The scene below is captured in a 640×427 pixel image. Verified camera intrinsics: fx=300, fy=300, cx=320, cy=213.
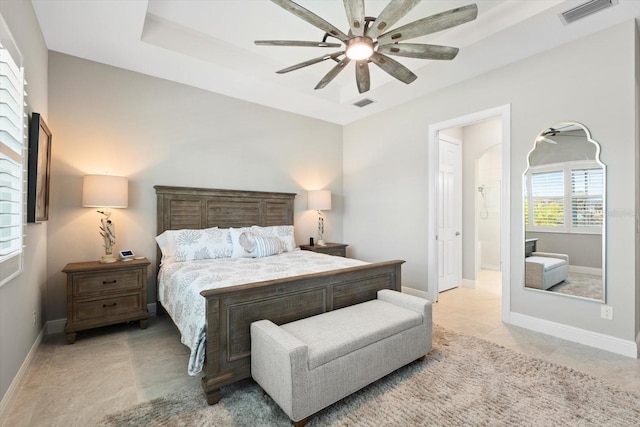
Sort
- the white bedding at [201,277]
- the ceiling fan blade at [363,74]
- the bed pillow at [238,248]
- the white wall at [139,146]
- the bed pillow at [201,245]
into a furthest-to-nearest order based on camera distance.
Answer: the bed pillow at [238,248] < the bed pillow at [201,245] < the white wall at [139,146] < the ceiling fan blade at [363,74] < the white bedding at [201,277]

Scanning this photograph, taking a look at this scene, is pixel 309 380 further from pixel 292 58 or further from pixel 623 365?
pixel 292 58

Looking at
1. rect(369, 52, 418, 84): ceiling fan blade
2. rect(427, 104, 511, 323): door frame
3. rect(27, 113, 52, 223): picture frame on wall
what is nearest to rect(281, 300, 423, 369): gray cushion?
rect(427, 104, 511, 323): door frame

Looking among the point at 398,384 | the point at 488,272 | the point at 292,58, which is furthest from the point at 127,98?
the point at 488,272

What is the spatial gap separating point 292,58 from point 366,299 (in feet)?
9.90

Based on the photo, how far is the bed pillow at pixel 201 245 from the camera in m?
3.35

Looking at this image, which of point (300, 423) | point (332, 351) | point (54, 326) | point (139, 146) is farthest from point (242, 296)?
point (139, 146)

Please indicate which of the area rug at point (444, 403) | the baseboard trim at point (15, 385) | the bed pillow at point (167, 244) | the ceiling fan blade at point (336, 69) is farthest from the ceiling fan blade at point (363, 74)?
the baseboard trim at point (15, 385)

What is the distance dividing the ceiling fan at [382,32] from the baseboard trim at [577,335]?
2810mm

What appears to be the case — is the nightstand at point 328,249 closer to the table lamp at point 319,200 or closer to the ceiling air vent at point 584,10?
A: the table lamp at point 319,200

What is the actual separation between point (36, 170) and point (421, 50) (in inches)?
123

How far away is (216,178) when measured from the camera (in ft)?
13.7

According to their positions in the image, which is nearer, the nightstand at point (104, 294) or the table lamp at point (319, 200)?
the nightstand at point (104, 294)

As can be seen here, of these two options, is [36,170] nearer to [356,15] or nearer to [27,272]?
[27,272]

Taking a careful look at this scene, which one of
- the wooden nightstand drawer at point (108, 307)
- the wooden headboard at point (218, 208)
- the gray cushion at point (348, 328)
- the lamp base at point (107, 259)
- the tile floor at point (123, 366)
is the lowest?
the tile floor at point (123, 366)
